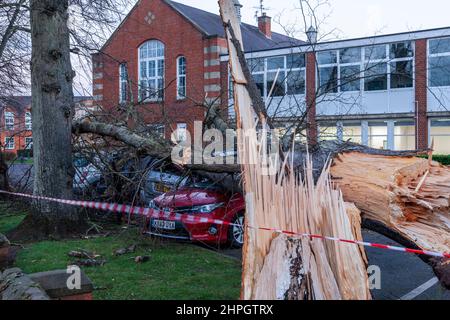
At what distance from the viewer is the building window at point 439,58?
74.9ft

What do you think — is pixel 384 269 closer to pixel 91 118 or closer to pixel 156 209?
pixel 156 209

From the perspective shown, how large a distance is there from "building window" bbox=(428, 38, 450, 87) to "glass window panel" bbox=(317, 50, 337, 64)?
14.3 feet

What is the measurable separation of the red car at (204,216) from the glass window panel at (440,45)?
1762 cm

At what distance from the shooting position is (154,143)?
9086mm

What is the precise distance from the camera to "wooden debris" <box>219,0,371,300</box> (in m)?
4.31

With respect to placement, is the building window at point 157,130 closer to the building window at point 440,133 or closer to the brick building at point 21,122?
the brick building at point 21,122

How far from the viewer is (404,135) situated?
2488 cm

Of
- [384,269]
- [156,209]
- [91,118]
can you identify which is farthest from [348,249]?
[91,118]

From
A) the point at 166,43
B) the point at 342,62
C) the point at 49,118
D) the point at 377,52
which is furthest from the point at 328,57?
the point at 49,118

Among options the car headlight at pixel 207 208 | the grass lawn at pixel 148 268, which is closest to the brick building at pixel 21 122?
the grass lawn at pixel 148 268

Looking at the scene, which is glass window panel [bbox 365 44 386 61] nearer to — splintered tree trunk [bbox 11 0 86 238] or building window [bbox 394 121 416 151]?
building window [bbox 394 121 416 151]

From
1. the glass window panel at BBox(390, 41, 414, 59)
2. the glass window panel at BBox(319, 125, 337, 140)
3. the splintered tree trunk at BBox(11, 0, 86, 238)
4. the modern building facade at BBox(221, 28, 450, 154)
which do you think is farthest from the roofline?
the splintered tree trunk at BBox(11, 0, 86, 238)

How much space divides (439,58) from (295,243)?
20957mm
